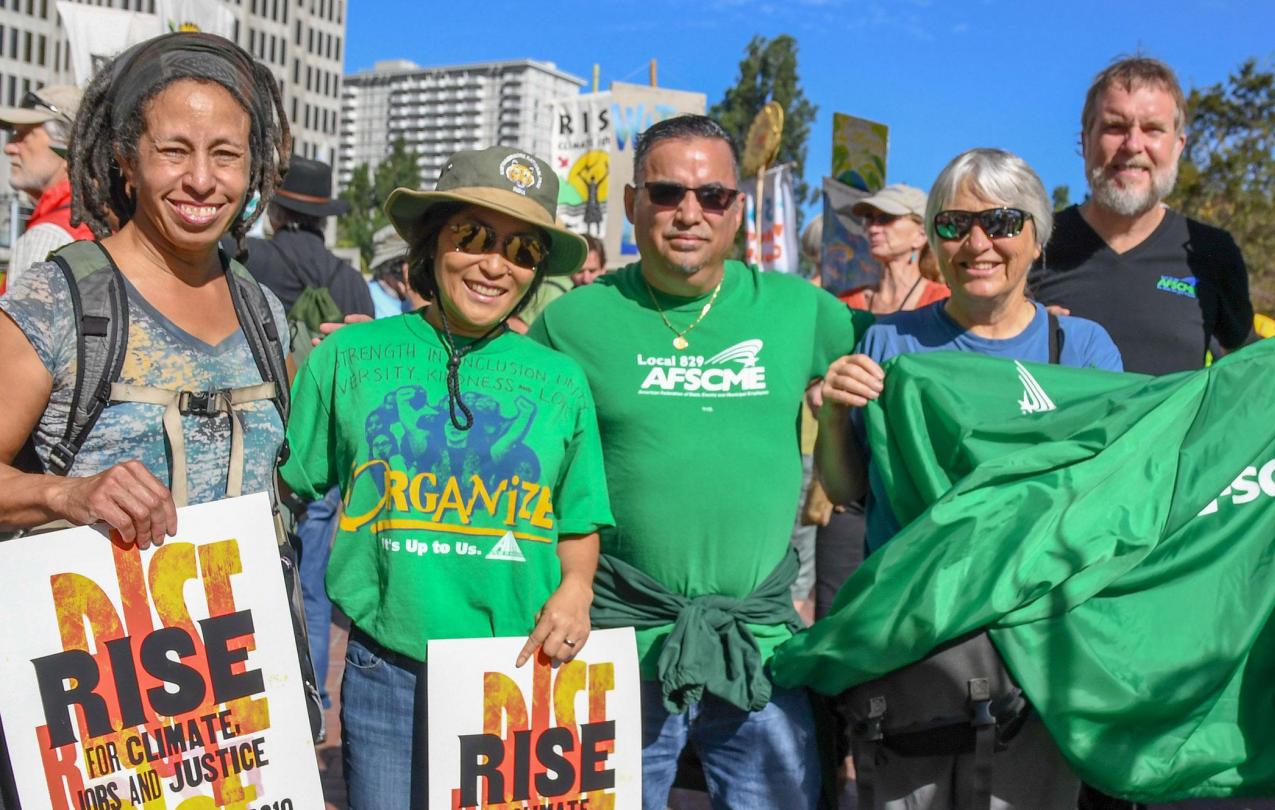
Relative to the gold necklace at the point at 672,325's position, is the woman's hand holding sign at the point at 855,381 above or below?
below

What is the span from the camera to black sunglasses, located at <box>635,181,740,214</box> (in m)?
2.96

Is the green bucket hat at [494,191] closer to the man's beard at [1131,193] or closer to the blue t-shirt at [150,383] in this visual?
the blue t-shirt at [150,383]

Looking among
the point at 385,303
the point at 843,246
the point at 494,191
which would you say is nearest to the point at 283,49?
the point at 385,303

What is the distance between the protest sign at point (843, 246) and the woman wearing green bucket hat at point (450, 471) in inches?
189

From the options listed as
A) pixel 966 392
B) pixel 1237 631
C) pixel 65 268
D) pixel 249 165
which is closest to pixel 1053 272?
pixel 966 392

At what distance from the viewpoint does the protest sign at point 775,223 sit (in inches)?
405

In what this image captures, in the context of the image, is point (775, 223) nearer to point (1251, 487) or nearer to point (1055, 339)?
point (1055, 339)

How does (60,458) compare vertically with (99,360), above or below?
below

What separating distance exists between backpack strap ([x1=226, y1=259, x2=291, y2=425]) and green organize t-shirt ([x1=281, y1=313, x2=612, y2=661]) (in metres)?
0.16

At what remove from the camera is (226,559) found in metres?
2.21

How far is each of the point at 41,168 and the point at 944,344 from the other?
3971 millimetres

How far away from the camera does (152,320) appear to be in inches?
87.7

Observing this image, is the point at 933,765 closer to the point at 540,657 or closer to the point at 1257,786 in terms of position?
the point at 1257,786

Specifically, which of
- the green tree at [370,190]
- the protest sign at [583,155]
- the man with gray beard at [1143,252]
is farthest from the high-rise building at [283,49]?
the man with gray beard at [1143,252]
